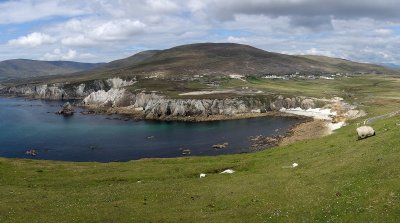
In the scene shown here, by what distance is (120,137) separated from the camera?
145 m

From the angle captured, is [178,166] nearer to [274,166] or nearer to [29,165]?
[274,166]

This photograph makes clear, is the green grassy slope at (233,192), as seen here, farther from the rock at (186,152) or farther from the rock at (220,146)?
the rock at (220,146)

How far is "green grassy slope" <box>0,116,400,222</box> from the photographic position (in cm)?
3266

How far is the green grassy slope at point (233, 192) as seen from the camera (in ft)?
107

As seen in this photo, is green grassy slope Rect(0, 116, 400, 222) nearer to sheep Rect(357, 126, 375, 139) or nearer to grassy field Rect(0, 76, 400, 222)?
grassy field Rect(0, 76, 400, 222)

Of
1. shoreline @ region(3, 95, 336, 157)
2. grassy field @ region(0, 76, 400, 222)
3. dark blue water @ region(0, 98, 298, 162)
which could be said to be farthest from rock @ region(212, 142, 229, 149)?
grassy field @ region(0, 76, 400, 222)

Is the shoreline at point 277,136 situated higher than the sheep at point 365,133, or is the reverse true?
the sheep at point 365,133

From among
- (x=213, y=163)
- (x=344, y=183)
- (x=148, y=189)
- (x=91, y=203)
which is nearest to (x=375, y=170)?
(x=344, y=183)

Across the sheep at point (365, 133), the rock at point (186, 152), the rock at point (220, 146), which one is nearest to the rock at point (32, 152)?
the rock at point (186, 152)

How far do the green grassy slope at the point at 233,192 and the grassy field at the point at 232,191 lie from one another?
0.09m

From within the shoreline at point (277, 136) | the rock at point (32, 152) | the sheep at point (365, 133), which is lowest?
the rock at point (32, 152)

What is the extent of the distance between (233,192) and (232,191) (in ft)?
1.86

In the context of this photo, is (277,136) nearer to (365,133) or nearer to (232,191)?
(365,133)

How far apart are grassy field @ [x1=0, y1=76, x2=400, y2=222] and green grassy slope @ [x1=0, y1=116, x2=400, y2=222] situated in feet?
0.28
